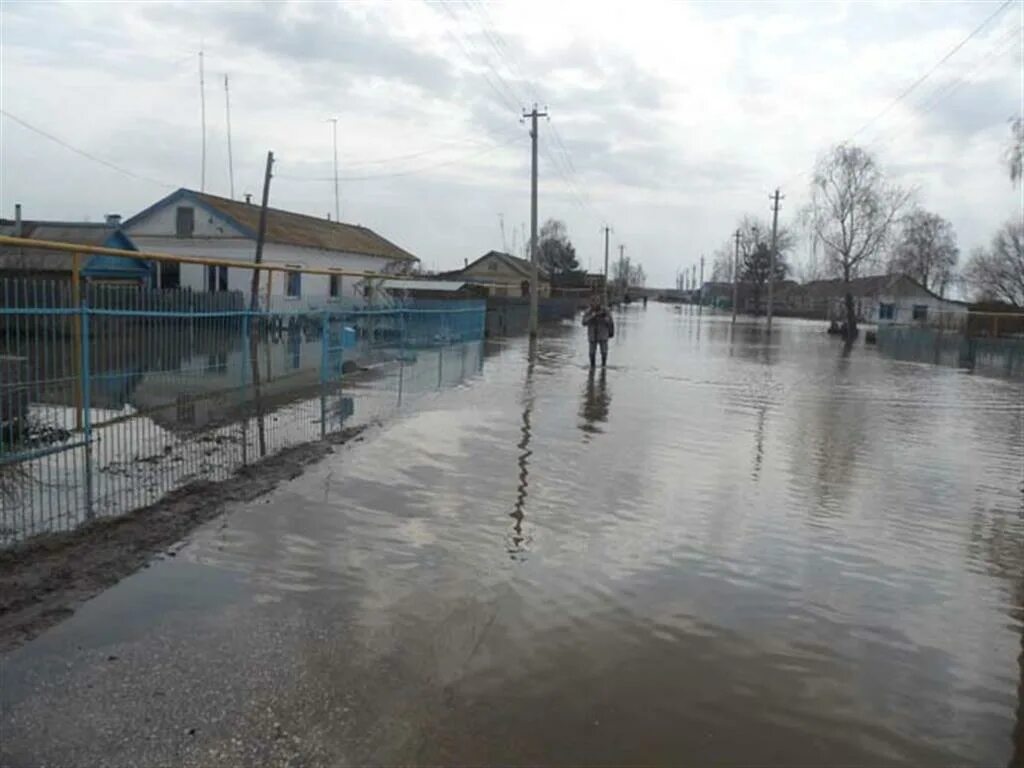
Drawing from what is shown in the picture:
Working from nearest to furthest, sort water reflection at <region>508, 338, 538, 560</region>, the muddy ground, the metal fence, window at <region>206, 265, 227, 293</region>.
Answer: the muddy ground, water reflection at <region>508, 338, 538, 560</region>, the metal fence, window at <region>206, 265, 227, 293</region>

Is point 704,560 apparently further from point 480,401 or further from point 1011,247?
point 1011,247

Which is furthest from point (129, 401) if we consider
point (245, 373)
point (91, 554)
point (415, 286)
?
point (415, 286)

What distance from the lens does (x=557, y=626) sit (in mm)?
5094

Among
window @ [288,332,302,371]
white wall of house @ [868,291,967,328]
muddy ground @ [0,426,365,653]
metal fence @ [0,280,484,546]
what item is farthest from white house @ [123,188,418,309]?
white wall of house @ [868,291,967,328]

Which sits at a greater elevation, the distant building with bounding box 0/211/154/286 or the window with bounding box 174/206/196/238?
the window with bounding box 174/206/196/238

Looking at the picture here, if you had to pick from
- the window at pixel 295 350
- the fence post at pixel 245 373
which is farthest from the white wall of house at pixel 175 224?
the fence post at pixel 245 373

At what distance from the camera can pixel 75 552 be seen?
229 inches

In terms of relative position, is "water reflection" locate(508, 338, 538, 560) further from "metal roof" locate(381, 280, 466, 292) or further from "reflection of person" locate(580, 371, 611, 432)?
"metal roof" locate(381, 280, 466, 292)

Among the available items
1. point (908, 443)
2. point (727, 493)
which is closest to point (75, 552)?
point (727, 493)

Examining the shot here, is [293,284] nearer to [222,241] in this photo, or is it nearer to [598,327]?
[222,241]

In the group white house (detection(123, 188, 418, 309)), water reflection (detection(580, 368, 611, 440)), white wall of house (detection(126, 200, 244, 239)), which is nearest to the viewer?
water reflection (detection(580, 368, 611, 440))

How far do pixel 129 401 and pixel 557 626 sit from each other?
662 cm

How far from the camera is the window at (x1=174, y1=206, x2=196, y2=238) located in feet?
133

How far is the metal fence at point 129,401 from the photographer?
7.49 m
